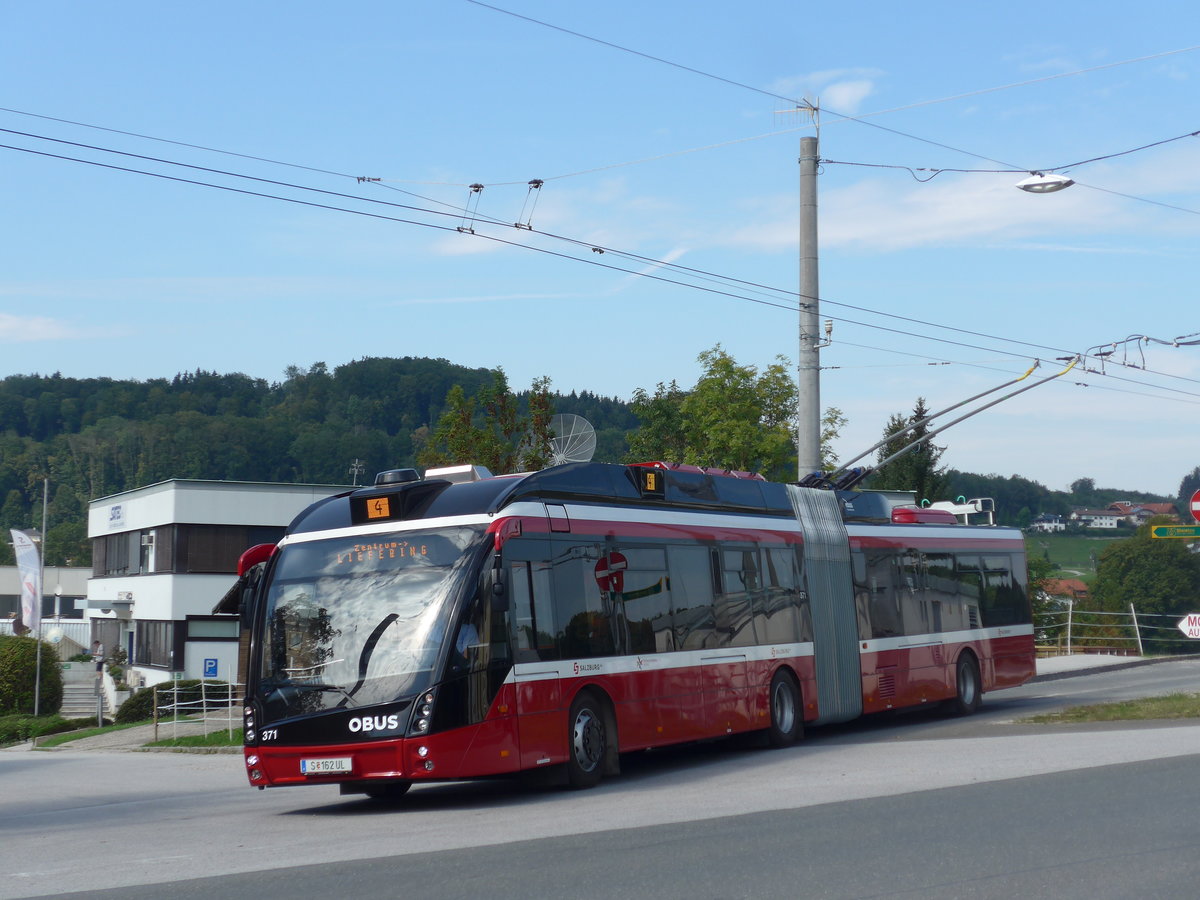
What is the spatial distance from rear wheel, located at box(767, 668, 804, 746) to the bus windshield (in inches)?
246

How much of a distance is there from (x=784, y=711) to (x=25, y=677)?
36108mm

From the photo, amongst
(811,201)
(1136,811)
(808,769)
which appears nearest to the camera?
(1136,811)

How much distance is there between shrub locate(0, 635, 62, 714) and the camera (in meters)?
46.1

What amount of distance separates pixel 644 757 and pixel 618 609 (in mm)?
3870

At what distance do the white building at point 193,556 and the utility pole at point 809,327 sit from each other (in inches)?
1090

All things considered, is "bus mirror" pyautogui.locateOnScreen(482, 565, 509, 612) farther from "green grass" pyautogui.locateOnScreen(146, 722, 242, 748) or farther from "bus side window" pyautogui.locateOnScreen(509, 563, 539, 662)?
"green grass" pyautogui.locateOnScreen(146, 722, 242, 748)

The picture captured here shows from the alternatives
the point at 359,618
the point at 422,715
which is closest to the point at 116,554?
the point at 359,618

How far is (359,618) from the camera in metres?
12.6

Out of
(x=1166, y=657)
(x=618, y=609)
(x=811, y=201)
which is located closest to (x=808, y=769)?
(x=618, y=609)

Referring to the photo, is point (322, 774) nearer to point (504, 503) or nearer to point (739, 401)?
point (504, 503)

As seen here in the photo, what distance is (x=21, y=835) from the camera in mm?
12625

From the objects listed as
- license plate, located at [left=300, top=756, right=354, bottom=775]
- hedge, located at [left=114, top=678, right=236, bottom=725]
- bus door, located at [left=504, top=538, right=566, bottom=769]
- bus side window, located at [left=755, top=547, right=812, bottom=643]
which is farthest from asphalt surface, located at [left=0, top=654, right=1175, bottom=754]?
bus door, located at [left=504, top=538, right=566, bottom=769]

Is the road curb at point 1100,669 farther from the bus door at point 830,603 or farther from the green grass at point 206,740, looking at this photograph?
the green grass at point 206,740

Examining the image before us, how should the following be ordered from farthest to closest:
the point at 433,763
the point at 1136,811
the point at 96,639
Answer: the point at 96,639, the point at 433,763, the point at 1136,811
